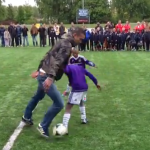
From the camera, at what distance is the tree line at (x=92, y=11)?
74250mm

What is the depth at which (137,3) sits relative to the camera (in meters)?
77.1

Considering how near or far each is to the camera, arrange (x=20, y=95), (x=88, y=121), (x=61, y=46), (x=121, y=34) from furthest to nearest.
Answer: (x=121, y=34)
(x=20, y=95)
(x=88, y=121)
(x=61, y=46)

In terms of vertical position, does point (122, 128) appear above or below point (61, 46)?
below

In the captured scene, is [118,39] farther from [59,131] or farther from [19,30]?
[59,131]

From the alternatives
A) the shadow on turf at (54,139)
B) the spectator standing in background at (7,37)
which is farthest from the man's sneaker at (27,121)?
the spectator standing in background at (7,37)

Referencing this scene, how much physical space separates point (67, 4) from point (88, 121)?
251ft

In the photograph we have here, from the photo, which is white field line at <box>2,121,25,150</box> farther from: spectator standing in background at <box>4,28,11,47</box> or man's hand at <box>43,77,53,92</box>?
spectator standing in background at <box>4,28,11,47</box>

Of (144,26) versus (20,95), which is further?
(144,26)

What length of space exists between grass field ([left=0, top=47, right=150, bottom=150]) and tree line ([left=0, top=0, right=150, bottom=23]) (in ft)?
204

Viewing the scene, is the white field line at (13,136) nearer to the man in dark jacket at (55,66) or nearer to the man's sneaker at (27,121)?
the man's sneaker at (27,121)

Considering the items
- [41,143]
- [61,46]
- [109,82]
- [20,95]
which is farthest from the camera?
[109,82]

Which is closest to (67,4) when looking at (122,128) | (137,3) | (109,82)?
(137,3)

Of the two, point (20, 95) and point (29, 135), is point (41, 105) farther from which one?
point (29, 135)

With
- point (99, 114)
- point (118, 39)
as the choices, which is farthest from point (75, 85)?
point (118, 39)
